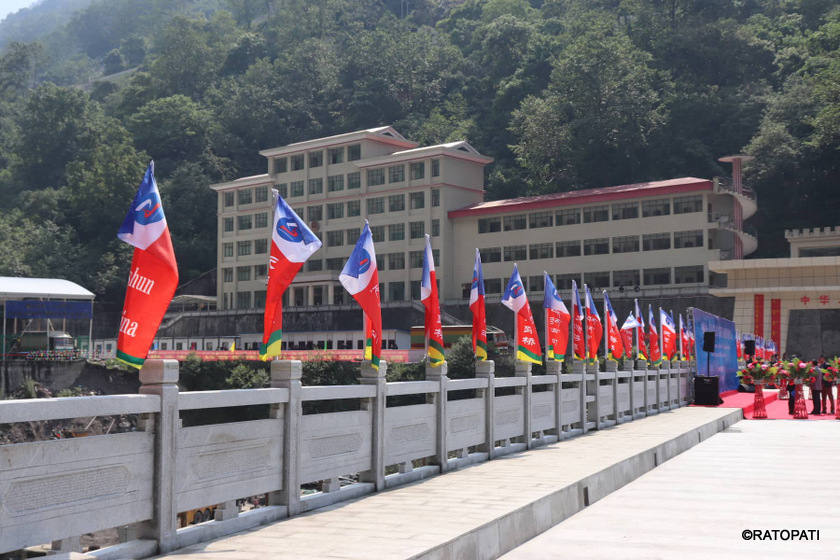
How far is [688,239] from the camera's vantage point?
185 feet

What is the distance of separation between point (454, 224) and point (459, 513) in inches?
2263

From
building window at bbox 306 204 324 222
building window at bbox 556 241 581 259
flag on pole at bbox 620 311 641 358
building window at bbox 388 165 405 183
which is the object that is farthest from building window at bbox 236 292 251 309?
flag on pole at bbox 620 311 641 358

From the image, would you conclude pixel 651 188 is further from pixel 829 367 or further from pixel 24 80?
pixel 24 80

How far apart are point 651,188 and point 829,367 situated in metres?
31.6

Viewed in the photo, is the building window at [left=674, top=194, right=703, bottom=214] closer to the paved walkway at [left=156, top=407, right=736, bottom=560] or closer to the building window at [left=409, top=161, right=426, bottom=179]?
the building window at [left=409, top=161, right=426, bottom=179]

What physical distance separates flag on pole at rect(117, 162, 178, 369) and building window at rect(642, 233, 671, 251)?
53312 millimetres

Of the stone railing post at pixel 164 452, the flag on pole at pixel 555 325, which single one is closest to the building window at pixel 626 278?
the flag on pole at pixel 555 325

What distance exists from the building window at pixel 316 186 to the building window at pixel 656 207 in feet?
82.1

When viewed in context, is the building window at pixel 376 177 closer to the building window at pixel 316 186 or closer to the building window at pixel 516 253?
the building window at pixel 316 186

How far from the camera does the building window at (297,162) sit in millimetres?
71750

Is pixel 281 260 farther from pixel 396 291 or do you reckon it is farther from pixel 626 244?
pixel 396 291

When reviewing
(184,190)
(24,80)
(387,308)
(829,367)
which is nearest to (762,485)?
(829,367)

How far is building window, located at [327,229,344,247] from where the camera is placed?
69.0m

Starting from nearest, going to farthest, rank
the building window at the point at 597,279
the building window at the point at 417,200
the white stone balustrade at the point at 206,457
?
1. the white stone balustrade at the point at 206,457
2. the building window at the point at 597,279
3. the building window at the point at 417,200
